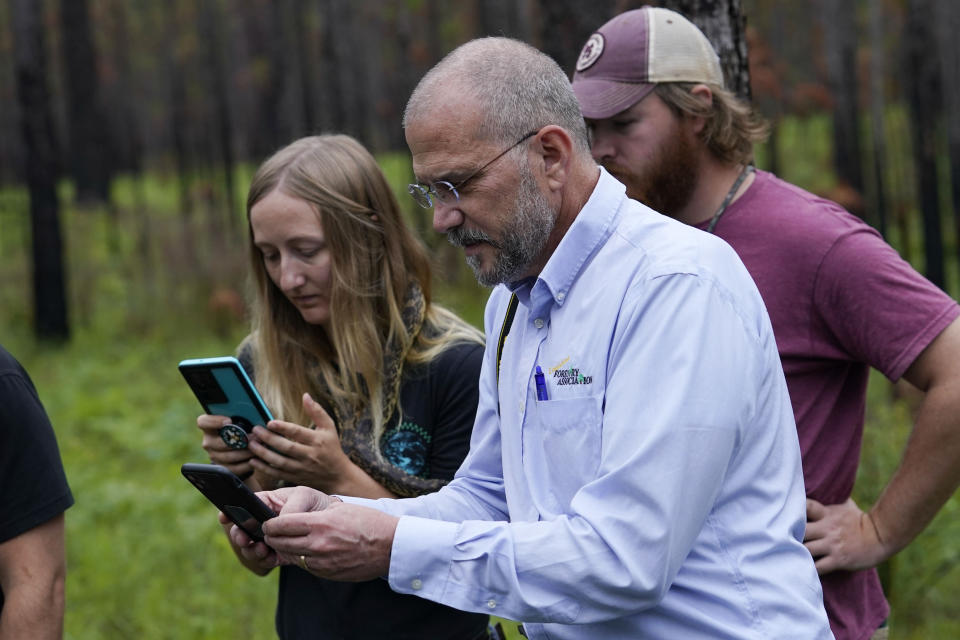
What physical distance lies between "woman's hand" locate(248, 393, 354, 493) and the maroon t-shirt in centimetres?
110

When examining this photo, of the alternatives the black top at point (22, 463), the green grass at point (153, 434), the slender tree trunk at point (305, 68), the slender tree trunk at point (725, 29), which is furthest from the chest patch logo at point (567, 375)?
the slender tree trunk at point (305, 68)

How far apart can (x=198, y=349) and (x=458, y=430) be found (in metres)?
9.63

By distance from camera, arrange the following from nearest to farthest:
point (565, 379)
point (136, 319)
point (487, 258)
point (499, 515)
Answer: point (565, 379) → point (487, 258) → point (499, 515) → point (136, 319)

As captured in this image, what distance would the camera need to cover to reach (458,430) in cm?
288

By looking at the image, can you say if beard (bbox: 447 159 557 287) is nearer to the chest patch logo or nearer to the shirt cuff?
the chest patch logo

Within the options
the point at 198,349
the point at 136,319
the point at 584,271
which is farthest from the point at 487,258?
the point at 136,319

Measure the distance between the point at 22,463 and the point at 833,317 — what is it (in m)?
1.90

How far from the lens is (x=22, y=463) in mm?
2502

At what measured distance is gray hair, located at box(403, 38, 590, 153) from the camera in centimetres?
203

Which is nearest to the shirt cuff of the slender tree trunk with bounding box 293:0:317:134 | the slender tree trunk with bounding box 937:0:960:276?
the slender tree trunk with bounding box 293:0:317:134

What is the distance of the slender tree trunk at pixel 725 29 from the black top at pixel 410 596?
4.90 feet

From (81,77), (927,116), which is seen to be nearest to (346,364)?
(927,116)

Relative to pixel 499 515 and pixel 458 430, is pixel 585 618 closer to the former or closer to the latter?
pixel 499 515

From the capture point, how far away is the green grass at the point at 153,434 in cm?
538
